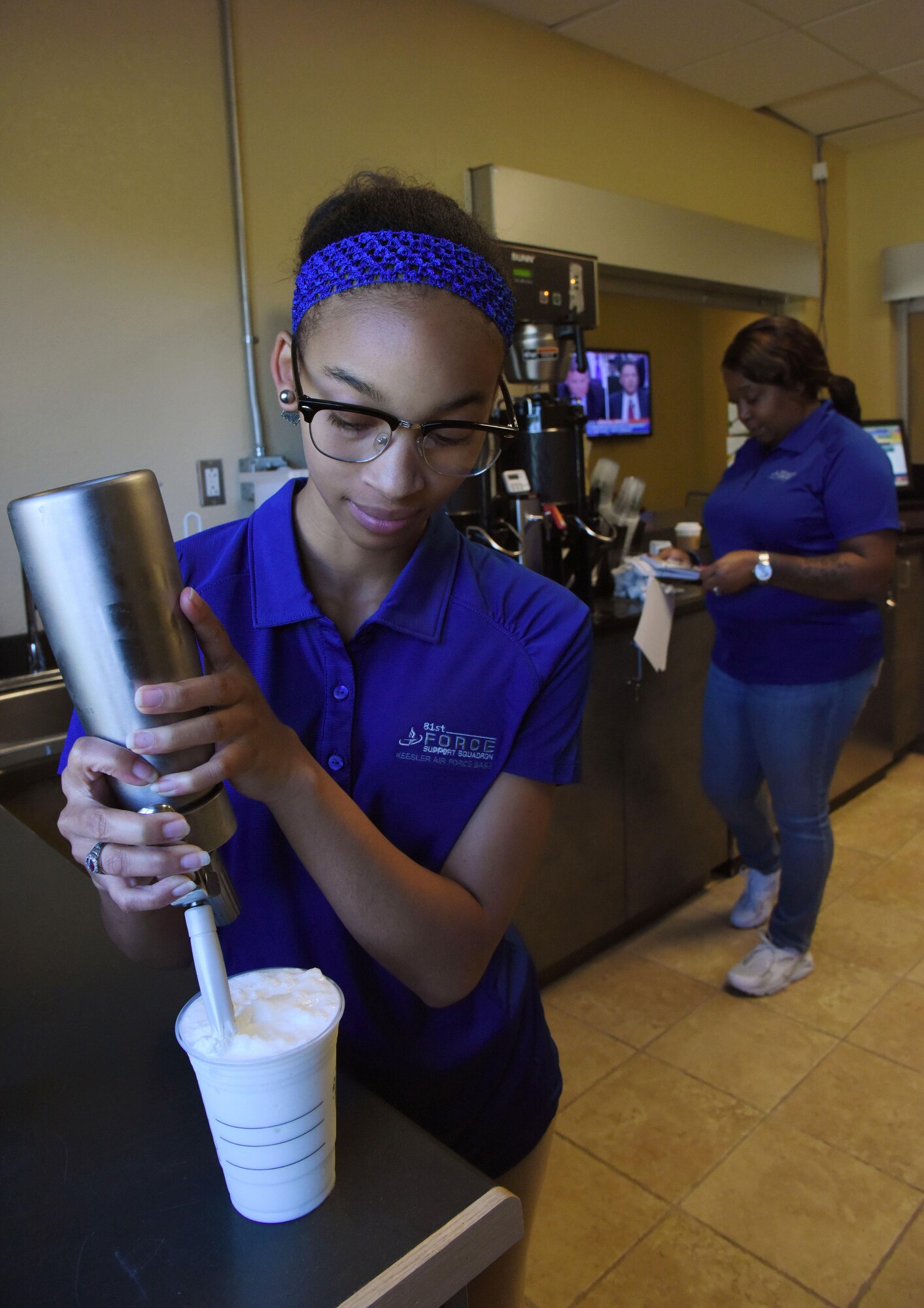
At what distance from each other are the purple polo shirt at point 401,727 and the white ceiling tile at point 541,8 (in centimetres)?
281

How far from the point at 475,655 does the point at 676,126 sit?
12.1 feet

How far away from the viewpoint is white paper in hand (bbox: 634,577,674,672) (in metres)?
2.54

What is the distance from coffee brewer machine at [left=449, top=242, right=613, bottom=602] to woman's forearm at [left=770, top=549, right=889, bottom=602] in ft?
1.76

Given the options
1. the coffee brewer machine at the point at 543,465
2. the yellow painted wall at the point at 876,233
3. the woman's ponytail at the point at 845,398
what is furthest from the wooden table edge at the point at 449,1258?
the yellow painted wall at the point at 876,233

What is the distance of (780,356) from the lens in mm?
2350

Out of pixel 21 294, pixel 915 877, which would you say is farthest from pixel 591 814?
pixel 21 294

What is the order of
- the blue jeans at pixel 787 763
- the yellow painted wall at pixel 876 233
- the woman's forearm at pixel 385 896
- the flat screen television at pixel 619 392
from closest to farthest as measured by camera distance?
the woman's forearm at pixel 385 896, the blue jeans at pixel 787 763, the flat screen television at pixel 619 392, the yellow painted wall at pixel 876 233

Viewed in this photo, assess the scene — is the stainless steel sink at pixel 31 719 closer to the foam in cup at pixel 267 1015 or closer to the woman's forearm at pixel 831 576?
the foam in cup at pixel 267 1015

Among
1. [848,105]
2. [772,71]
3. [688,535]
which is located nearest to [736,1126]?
[688,535]

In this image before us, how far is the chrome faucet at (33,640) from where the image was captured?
2070 millimetres

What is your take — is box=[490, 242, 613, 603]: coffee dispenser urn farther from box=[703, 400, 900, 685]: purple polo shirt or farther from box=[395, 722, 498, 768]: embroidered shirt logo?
box=[395, 722, 498, 768]: embroidered shirt logo

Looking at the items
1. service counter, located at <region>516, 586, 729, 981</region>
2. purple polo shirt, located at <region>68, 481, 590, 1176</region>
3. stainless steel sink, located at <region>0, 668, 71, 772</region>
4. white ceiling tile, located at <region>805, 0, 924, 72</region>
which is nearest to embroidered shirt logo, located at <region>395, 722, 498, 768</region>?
purple polo shirt, located at <region>68, 481, 590, 1176</region>

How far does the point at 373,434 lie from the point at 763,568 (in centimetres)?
179

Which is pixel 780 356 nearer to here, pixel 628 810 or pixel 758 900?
pixel 628 810
